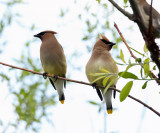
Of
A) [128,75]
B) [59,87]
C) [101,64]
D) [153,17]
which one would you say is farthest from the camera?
[59,87]

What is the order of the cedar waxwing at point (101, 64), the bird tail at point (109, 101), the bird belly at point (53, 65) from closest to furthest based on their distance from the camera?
1. the cedar waxwing at point (101, 64)
2. the bird tail at point (109, 101)
3. the bird belly at point (53, 65)

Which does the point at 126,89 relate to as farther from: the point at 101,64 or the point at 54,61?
the point at 54,61

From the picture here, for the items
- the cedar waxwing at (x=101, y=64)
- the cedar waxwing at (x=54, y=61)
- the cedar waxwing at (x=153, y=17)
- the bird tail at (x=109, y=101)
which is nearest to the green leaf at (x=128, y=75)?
the cedar waxwing at (x=153, y=17)

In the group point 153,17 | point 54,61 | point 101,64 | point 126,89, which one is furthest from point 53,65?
point 126,89

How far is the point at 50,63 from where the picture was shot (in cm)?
414

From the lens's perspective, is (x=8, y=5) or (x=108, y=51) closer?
(x=108, y=51)

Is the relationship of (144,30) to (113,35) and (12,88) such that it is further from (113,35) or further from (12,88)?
(12,88)

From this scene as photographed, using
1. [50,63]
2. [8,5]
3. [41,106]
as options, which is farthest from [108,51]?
[8,5]

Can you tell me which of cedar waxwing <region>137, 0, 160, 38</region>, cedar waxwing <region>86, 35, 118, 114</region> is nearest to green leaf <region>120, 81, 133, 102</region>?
cedar waxwing <region>137, 0, 160, 38</region>

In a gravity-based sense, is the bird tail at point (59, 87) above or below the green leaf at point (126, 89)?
below

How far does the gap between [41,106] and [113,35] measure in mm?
2096

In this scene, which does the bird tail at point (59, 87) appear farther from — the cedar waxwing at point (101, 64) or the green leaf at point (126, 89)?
→ the green leaf at point (126, 89)

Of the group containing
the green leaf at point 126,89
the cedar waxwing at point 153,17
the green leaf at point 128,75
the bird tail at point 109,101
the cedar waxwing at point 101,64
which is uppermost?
the cedar waxwing at point 153,17

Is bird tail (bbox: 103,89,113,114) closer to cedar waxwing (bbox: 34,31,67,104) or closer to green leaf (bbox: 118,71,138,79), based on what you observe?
cedar waxwing (bbox: 34,31,67,104)
